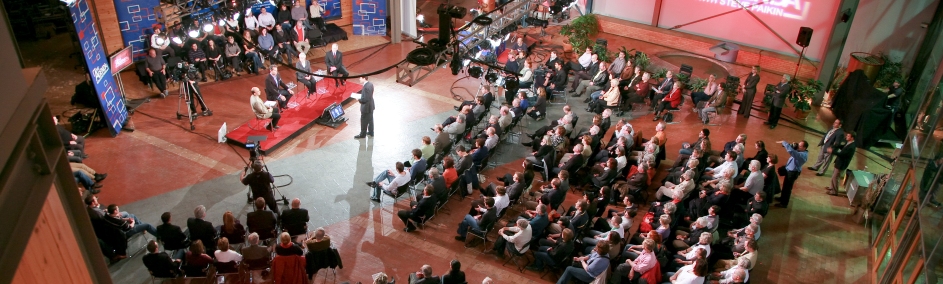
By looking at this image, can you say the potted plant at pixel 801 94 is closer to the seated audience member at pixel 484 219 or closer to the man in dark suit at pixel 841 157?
the man in dark suit at pixel 841 157

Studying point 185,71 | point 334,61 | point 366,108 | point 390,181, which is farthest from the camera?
point 334,61

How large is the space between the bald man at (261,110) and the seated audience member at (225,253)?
4212mm

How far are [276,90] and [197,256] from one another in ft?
17.7

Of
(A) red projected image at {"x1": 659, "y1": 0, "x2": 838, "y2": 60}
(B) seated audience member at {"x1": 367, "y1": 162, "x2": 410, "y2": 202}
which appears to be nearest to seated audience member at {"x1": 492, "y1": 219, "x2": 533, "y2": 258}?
(B) seated audience member at {"x1": 367, "y1": 162, "x2": 410, "y2": 202}

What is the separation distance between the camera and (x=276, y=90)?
1269 cm

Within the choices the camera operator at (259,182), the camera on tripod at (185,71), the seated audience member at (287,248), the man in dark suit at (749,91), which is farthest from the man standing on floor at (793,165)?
the camera on tripod at (185,71)

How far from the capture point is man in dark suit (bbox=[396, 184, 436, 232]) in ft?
30.3

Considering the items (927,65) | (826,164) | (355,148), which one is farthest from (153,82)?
(927,65)

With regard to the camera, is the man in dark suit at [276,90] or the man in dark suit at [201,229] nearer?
the man in dark suit at [201,229]

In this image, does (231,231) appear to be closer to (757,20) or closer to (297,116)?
(297,116)

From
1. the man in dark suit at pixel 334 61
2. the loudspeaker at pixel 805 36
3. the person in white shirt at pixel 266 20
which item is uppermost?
the loudspeaker at pixel 805 36

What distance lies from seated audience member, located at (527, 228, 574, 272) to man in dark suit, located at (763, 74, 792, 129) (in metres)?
6.90

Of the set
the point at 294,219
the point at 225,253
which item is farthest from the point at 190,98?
the point at 225,253

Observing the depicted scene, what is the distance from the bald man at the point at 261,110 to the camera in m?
11.7
